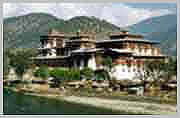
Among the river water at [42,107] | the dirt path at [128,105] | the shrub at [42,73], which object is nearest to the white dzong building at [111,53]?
the shrub at [42,73]

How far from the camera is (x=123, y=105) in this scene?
35.7 metres

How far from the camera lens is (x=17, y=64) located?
56.1 m

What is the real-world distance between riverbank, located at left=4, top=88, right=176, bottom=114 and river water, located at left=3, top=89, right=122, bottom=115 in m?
1.15

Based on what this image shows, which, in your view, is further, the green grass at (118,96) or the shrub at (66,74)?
the shrub at (66,74)

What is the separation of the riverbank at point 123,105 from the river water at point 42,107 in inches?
45.2

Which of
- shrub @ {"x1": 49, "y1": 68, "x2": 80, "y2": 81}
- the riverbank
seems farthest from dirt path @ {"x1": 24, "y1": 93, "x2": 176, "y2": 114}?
shrub @ {"x1": 49, "y1": 68, "x2": 80, "y2": 81}

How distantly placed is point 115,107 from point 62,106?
5418 mm

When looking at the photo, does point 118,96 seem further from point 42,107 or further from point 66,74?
point 66,74

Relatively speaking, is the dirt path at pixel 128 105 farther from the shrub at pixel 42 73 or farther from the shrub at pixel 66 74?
the shrub at pixel 42 73

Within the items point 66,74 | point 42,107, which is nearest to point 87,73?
point 66,74

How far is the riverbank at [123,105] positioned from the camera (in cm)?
3243

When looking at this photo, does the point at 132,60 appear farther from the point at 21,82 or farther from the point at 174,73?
the point at 21,82

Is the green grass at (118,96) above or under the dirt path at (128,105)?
above

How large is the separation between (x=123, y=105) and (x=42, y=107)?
7.93m
